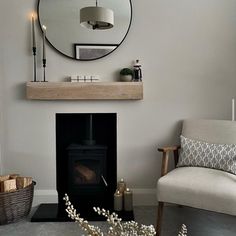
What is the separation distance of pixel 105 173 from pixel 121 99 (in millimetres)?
739

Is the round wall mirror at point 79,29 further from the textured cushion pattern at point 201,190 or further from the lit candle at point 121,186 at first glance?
the textured cushion pattern at point 201,190

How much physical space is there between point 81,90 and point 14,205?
3.63ft

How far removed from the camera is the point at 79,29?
Result: 279 centimetres

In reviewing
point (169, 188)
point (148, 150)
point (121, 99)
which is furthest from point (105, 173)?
point (169, 188)

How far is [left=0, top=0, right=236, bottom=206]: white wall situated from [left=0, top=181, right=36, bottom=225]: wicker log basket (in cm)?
38

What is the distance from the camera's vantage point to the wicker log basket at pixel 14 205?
2430 millimetres

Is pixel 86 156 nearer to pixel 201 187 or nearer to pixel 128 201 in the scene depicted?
pixel 128 201

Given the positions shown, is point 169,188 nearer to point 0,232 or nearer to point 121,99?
point 121,99

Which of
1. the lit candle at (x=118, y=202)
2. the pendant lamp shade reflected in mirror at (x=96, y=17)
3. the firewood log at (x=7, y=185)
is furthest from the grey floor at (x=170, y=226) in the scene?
the pendant lamp shade reflected in mirror at (x=96, y=17)

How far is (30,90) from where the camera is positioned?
107 inches

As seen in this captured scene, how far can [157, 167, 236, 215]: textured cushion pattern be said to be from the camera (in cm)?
195

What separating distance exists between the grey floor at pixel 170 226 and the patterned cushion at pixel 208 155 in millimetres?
455

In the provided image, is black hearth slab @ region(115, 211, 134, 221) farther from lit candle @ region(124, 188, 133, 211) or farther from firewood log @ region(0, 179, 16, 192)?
firewood log @ region(0, 179, 16, 192)

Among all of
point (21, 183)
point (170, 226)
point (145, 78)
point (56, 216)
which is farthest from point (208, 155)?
point (21, 183)
